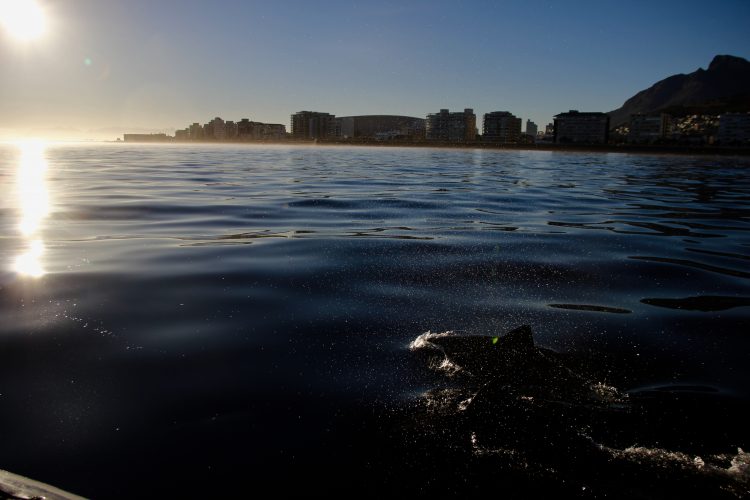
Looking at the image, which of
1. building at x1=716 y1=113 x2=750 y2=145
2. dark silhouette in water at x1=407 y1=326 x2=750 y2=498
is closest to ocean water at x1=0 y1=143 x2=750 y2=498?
dark silhouette in water at x1=407 y1=326 x2=750 y2=498

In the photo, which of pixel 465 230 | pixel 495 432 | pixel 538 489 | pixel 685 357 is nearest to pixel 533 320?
pixel 685 357

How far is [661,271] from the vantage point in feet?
23.8

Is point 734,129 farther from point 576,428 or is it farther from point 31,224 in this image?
point 576,428

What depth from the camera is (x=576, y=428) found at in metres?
3.06

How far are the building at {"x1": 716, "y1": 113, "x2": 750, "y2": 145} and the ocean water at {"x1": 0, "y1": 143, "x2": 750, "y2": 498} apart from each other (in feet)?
663

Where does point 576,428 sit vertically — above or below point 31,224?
below

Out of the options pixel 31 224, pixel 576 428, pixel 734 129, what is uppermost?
pixel 734 129

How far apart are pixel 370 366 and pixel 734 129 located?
21551 centimetres

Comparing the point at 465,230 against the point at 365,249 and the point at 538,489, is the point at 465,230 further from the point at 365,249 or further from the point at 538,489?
the point at 538,489

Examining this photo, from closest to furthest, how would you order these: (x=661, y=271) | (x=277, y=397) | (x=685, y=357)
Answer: (x=277, y=397)
(x=685, y=357)
(x=661, y=271)

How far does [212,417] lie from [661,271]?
6910 millimetres

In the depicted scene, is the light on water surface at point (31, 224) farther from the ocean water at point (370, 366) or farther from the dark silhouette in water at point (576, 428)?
the dark silhouette in water at point (576, 428)

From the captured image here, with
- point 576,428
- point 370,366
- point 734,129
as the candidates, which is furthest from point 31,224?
point 734,129

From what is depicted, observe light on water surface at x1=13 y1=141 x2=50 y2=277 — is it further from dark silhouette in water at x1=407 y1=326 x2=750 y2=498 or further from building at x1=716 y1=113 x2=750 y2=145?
building at x1=716 y1=113 x2=750 y2=145
